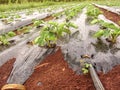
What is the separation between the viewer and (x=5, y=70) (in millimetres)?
4250

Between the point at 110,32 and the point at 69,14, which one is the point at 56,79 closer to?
the point at 110,32

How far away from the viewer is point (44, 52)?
4.75m

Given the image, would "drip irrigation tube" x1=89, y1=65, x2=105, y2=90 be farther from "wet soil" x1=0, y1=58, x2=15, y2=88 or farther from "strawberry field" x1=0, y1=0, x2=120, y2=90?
"wet soil" x1=0, y1=58, x2=15, y2=88

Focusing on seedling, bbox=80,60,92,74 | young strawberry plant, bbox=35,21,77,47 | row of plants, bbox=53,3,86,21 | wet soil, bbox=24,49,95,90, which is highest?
young strawberry plant, bbox=35,21,77,47

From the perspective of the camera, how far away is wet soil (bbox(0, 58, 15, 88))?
3886 mm

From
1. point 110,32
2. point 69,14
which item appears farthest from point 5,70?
point 69,14

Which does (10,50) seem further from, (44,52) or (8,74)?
(8,74)

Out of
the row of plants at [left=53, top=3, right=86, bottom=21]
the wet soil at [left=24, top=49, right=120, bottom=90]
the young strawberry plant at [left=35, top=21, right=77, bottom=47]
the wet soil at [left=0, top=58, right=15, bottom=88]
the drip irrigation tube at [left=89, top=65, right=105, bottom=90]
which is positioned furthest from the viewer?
the row of plants at [left=53, top=3, right=86, bottom=21]

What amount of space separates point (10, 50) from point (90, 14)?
15.1ft

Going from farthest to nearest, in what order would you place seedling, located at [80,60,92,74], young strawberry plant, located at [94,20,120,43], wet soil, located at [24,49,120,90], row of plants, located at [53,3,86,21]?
row of plants, located at [53,3,86,21]
young strawberry plant, located at [94,20,120,43]
seedling, located at [80,60,92,74]
wet soil, located at [24,49,120,90]

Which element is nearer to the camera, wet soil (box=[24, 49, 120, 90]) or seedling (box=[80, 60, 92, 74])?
wet soil (box=[24, 49, 120, 90])

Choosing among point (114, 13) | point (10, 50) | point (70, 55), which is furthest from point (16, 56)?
point (114, 13)

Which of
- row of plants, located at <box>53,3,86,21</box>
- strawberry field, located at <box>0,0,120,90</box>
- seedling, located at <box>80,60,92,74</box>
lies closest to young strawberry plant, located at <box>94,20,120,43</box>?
strawberry field, located at <box>0,0,120,90</box>

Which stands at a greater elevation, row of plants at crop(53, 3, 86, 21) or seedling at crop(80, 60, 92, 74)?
seedling at crop(80, 60, 92, 74)
